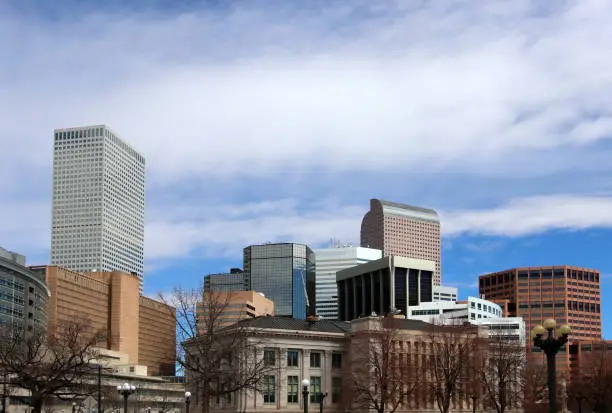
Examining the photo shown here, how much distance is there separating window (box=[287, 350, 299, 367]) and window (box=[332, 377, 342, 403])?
6927 mm

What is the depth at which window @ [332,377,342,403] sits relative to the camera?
136000 mm

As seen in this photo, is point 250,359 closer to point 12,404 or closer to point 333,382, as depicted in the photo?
point 333,382

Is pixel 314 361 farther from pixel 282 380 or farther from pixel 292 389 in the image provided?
pixel 282 380

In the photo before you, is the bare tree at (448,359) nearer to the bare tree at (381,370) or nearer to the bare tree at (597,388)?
the bare tree at (381,370)

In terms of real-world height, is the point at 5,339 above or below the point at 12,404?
above

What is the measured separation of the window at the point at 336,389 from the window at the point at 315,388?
8.18ft

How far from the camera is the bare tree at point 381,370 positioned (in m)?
120

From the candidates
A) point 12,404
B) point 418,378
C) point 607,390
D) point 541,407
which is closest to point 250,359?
point 418,378

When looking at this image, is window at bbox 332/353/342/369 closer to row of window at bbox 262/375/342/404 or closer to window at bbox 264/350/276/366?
row of window at bbox 262/375/342/404

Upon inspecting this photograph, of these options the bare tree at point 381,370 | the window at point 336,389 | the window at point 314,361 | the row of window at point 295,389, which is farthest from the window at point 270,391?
the bare tree at point 381,370

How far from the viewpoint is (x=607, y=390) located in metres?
146

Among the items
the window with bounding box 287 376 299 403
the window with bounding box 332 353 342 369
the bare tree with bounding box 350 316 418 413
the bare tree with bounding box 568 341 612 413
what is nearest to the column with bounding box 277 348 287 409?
the window with bounding box 287 376 299 403

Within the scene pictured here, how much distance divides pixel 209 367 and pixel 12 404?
10054 centimetres

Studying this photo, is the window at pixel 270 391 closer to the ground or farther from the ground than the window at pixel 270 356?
closer to the ground
